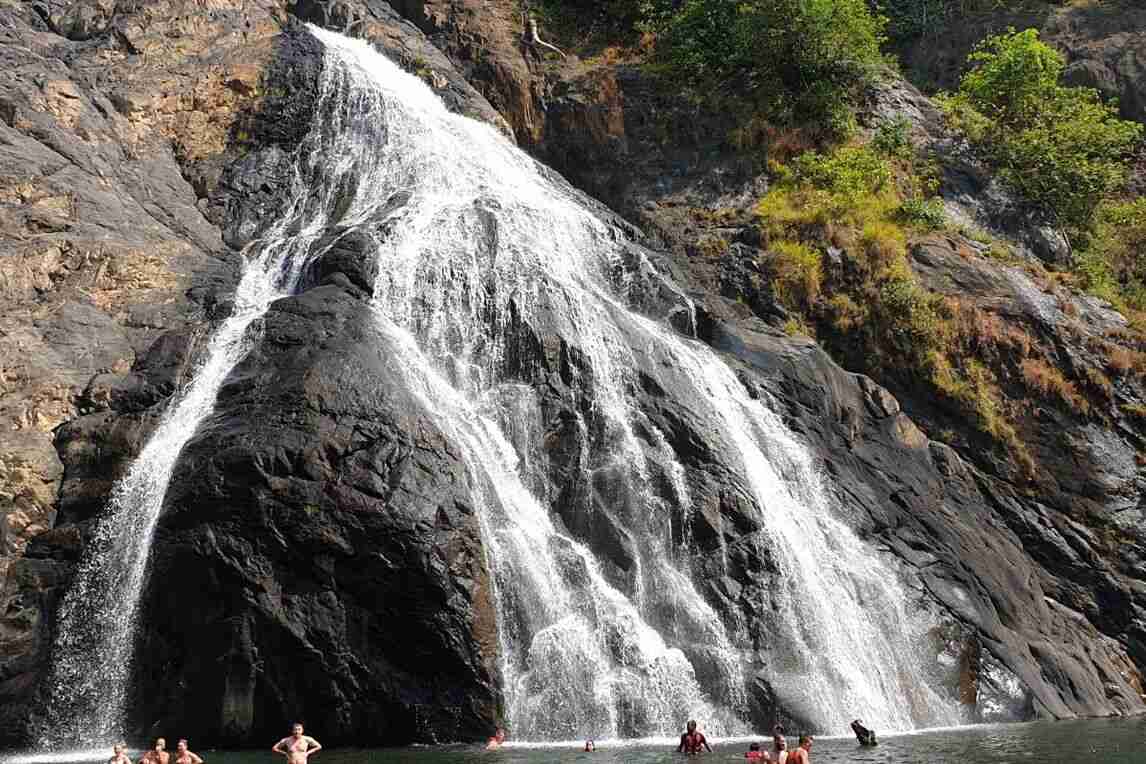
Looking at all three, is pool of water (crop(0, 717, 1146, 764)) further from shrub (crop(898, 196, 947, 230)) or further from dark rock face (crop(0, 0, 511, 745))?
shrub (crop(898, 196, 947, 230))

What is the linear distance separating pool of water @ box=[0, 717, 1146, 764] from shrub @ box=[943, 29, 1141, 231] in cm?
2747

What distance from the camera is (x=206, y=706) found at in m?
18.6

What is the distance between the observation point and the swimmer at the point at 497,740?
1842cm

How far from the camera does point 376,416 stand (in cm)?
2141

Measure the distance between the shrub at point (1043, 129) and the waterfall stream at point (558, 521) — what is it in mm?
20264

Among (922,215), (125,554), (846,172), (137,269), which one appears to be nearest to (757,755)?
(125,554)

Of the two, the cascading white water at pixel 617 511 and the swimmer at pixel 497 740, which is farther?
the cascading white water at pixel 617 511

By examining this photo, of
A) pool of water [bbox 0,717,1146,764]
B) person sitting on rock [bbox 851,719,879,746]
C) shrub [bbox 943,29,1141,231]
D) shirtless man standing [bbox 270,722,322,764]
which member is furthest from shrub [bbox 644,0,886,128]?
shirtless man standing [bbox 270,722,322,764]

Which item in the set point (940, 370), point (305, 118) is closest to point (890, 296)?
point (940, 370)

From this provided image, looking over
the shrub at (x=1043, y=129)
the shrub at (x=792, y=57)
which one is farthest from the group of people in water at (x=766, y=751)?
the shrub at (x=792, y=57)

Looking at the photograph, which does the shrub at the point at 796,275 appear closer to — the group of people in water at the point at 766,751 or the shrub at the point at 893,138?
the shrub at the point at 893,138

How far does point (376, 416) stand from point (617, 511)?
19.2 ft

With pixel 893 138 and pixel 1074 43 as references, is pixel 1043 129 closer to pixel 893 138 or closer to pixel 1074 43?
pixel 893 138

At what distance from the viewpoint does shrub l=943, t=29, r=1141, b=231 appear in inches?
1676
